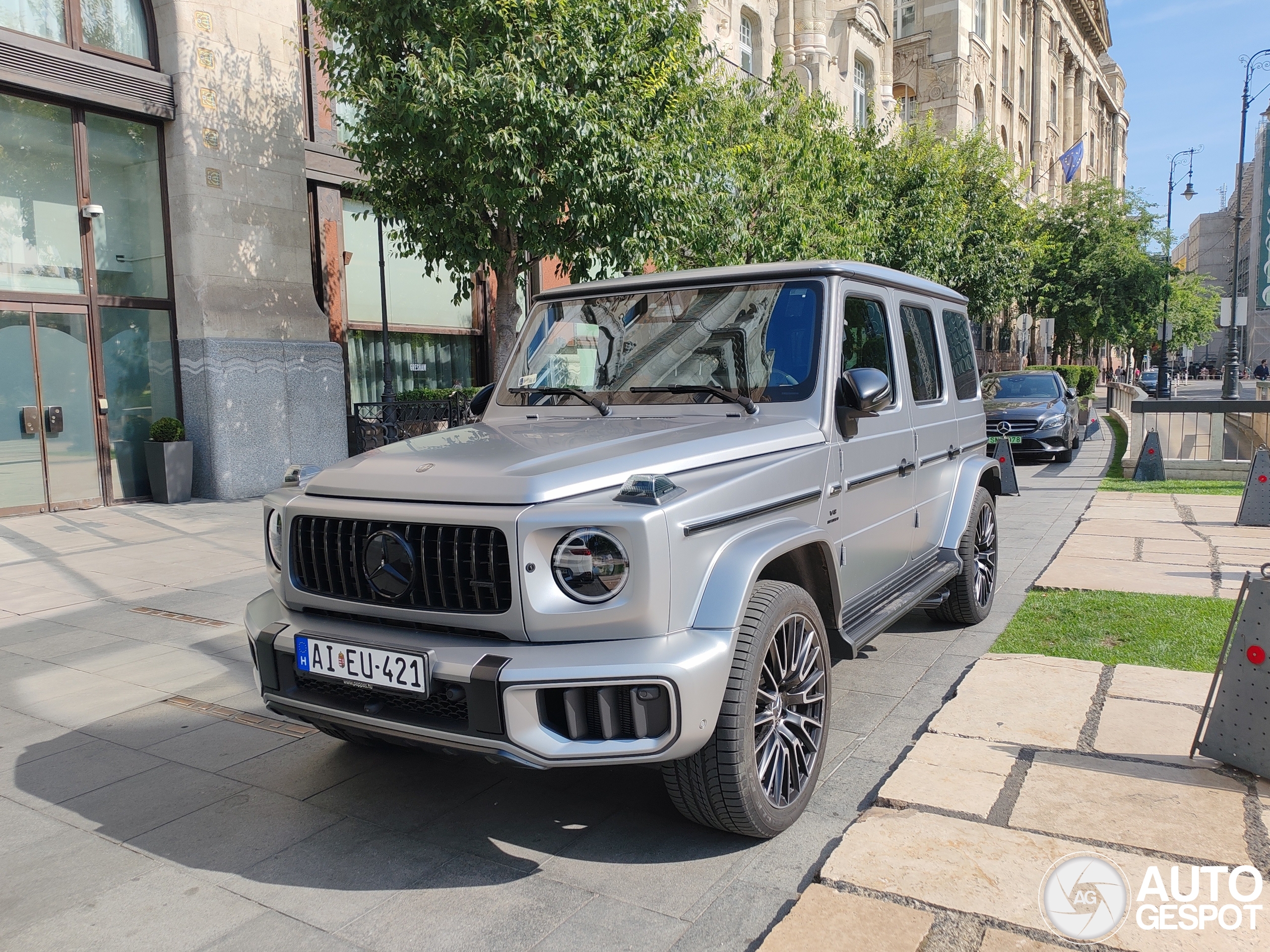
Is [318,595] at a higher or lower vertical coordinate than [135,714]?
higher

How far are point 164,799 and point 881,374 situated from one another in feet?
10.8

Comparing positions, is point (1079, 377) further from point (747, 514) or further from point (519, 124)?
point (747, 514)

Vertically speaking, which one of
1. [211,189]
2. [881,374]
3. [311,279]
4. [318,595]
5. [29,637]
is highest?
[211,189]

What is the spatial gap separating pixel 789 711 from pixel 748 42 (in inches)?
1017

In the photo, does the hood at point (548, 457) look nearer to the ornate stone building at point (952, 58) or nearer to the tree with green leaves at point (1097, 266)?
the ornate stone building at point (952, 58)

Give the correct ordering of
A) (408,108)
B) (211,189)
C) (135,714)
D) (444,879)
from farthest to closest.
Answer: (211,189), (408,108), (135,714), (444,879)

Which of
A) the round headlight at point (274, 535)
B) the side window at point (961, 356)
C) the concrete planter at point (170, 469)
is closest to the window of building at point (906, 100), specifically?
the concrete planter at point (170, 469)

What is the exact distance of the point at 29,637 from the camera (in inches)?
243

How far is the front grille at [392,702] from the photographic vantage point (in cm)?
278

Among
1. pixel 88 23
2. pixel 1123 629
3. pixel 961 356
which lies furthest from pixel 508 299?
pixel 1123 629

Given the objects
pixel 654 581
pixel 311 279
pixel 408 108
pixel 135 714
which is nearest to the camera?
pixel 654 581

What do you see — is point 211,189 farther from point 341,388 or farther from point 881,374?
point 881,374

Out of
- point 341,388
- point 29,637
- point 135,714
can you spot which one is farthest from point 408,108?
point 135,714

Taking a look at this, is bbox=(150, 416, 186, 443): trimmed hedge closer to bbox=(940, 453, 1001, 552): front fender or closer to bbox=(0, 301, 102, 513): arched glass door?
bbox=(0, 301, 102, 513): arched glass door
